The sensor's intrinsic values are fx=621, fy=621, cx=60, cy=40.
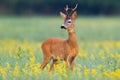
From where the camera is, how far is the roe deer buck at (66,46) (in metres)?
13.6

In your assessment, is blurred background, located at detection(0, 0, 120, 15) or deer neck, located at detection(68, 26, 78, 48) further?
blurred background, located at detection(0, 0, 120, 15)

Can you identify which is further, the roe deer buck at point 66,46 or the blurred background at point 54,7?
the blurred background at point 54,7

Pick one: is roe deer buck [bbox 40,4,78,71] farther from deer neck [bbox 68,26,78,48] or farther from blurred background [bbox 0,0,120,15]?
blurred background [bbox 0,0,120,15]

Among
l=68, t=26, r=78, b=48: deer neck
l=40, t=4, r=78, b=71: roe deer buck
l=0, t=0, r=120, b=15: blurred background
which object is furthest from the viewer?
l=0, t=0, r=120, b=15: blurred background

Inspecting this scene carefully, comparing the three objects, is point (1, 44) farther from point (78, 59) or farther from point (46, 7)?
point (46, 7)

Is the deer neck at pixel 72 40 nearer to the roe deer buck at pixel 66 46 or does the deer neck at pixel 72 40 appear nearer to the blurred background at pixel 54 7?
the roe deer buck at pixel 66 46

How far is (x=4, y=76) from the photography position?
11.9m

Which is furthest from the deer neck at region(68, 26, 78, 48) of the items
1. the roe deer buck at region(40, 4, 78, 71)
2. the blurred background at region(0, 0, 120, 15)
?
the blurred background at region(0, 0, 120, 15)

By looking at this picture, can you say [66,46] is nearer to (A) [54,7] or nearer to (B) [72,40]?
(B) [72,40]

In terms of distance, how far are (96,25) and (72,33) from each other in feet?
68.4

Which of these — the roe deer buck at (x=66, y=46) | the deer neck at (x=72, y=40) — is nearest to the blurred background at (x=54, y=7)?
the roe deer buck at (x=66, y=46)

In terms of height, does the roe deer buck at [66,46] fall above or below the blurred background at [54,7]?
above

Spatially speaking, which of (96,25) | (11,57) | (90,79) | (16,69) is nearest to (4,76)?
(16,69)

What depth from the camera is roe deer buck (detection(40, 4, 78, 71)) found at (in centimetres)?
1365
